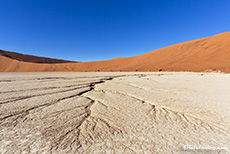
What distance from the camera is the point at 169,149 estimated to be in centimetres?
59

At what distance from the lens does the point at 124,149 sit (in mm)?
588

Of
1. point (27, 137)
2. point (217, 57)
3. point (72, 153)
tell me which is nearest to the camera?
point (72, 153)

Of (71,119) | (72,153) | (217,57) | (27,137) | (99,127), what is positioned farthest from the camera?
(217,57)

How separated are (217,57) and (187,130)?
14.4 m

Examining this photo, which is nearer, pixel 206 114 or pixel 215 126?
pixel 215 126

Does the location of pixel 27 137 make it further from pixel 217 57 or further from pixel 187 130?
pixel 217 57

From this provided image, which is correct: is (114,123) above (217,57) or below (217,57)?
below

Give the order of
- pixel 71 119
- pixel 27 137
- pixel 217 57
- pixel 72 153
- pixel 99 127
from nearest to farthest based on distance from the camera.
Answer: pixel 72 153 < pixel 27 137 < pixel 99 127 < pixel 71 119 < pixel 217 57

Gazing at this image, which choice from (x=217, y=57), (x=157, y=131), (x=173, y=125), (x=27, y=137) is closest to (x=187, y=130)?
(x=173, y=125)

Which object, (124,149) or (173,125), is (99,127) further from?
(173,125)

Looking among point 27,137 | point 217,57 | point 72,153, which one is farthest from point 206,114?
point 217,57

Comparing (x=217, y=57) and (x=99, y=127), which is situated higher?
(x=217, y=57)

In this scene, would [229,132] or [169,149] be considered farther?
[229,132]

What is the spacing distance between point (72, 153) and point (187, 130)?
732mm
